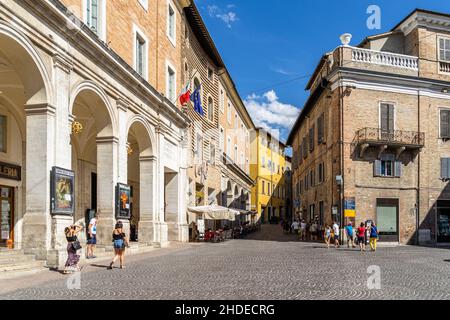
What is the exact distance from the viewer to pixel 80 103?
65.3ft

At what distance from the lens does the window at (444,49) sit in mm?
30797

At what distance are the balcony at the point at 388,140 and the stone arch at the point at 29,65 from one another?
19863 millimetres

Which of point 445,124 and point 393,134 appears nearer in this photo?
point 393,134

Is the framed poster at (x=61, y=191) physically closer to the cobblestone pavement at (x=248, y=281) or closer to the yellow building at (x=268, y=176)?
the cobblestone pavement at (x=248, y=281)

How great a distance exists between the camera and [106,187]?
18.8m

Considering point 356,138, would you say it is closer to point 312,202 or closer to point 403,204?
point 403,204

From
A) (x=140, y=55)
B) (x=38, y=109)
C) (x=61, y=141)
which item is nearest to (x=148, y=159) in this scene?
(x=140, y=55)

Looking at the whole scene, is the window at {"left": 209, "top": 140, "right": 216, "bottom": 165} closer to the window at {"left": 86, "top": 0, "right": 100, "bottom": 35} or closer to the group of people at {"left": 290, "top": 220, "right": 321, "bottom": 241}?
the group of people at {"left": 290, "top": 220, "right": 321, "bottom": 241}

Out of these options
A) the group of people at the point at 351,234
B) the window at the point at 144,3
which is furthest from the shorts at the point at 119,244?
the group of people at the point at 351,234

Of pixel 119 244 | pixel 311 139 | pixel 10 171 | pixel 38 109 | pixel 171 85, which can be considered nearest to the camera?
pixel 38 109

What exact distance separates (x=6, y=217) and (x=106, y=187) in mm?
3752

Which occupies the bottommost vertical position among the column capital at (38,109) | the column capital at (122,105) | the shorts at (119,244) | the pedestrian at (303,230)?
the pedestrian at (303,230)

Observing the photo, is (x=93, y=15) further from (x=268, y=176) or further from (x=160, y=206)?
(x=268, y=176)
